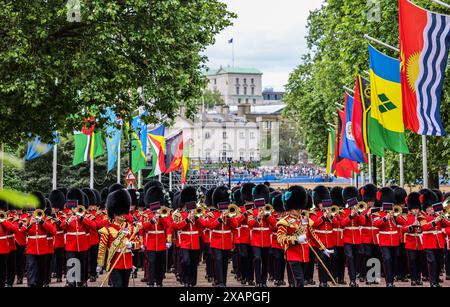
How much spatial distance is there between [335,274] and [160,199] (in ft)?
11.8

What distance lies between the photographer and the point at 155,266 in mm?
17016

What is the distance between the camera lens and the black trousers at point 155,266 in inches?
666

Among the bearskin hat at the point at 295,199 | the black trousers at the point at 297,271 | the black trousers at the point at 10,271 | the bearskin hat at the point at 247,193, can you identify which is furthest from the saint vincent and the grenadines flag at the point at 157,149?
the black trousers at the point at 297,271

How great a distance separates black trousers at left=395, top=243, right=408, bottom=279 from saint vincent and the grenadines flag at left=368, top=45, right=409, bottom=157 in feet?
10.3

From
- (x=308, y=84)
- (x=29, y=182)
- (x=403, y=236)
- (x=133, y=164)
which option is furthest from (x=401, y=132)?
(x=308, y=84)

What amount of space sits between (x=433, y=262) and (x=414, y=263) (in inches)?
25.2

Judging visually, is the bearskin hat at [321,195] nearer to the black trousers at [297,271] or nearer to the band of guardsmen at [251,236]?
the band of guardsmen at [251,236]

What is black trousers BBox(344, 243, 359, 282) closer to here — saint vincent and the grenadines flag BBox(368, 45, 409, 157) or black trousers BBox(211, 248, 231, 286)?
black trousers BBox(211, 248, 231, 286)

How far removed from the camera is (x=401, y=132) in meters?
21.4

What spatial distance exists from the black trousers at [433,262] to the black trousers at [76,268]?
622cm

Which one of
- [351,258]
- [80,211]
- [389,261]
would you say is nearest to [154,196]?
[80,211]

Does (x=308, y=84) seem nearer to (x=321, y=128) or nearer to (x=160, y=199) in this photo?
(x=321, y=128)

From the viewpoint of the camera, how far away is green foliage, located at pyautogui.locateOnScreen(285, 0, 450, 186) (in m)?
28.4

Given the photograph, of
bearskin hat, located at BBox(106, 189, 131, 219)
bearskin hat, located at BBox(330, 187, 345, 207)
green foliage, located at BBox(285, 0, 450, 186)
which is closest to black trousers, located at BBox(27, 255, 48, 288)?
bearskin hat, located at BBox(106, 189, 131, 219)
